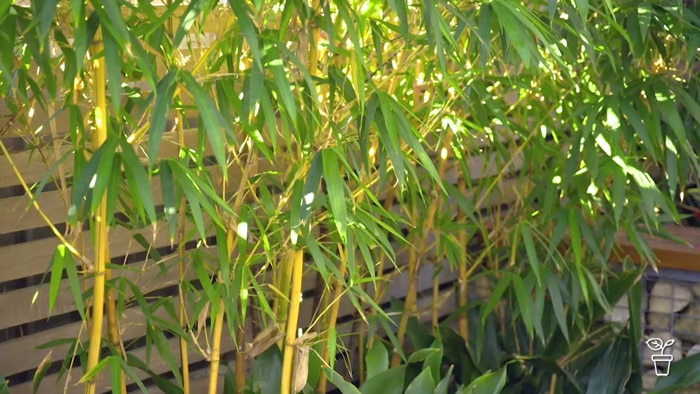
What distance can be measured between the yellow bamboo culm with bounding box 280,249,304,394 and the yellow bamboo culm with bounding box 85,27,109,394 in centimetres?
33

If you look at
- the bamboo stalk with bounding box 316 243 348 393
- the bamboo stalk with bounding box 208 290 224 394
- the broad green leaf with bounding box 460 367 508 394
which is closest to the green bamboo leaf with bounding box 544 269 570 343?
the broad green leaf with bounding box 460 367 508 394

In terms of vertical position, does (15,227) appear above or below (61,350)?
above

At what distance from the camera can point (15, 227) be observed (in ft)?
6.40

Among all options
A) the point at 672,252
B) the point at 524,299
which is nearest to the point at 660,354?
the point at 672,252

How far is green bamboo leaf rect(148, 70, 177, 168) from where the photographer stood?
1.14 meters

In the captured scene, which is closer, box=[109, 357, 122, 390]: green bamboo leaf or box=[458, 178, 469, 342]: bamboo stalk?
box=[109, 357, 122, 390]: green bamboo leaf

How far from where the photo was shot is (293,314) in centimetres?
169

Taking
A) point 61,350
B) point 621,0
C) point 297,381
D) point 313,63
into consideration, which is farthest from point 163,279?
point 621,0

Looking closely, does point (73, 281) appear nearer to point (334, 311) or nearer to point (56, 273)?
point (56, 273)

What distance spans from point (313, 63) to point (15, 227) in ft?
2.50

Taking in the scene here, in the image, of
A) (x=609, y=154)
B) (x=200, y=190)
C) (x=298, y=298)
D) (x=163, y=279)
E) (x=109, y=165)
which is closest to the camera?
(x=109, y=165)

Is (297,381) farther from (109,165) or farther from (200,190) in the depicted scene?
(109,165)

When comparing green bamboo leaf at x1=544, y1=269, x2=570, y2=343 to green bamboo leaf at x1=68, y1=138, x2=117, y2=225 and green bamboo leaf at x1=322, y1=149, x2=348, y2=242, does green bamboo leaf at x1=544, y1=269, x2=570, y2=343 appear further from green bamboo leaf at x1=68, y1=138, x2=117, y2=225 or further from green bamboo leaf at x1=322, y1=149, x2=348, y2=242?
green bamboo leaf at x1=68, y1=138, x2=117, y2=225

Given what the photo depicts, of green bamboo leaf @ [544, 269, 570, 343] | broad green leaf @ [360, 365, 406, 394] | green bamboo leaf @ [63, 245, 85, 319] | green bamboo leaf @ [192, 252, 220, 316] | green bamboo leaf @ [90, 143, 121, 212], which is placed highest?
green bamboo leaf @ [90, 143, 121, 212]
